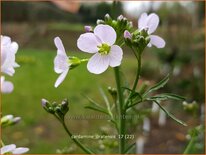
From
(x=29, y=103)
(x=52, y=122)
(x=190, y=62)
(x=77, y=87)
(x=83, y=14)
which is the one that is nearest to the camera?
(x=52, y=122)

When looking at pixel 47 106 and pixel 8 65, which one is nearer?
pixel 8 65

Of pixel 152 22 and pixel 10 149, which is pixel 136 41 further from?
pixel 10 149

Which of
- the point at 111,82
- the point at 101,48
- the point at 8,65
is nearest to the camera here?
the point at 8,65

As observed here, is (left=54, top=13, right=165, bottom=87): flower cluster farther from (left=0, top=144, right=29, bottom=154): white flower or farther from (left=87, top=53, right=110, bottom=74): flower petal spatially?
(left=0, top=144, right=29, bottom=154): white flower

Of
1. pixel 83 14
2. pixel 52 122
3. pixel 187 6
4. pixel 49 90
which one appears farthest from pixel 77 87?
pixel 83 14

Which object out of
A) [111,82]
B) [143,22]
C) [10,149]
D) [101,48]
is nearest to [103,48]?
[101,48]

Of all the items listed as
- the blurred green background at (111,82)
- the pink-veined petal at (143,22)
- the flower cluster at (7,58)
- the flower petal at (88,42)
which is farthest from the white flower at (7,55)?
the blurred green background at (111,82)

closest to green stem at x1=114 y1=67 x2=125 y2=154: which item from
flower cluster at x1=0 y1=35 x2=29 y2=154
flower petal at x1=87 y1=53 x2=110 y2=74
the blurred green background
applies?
flower petal at x1=87 y1=53 x2=110 y2=74

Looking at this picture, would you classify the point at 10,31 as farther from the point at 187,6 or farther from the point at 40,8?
the point at 187,6
